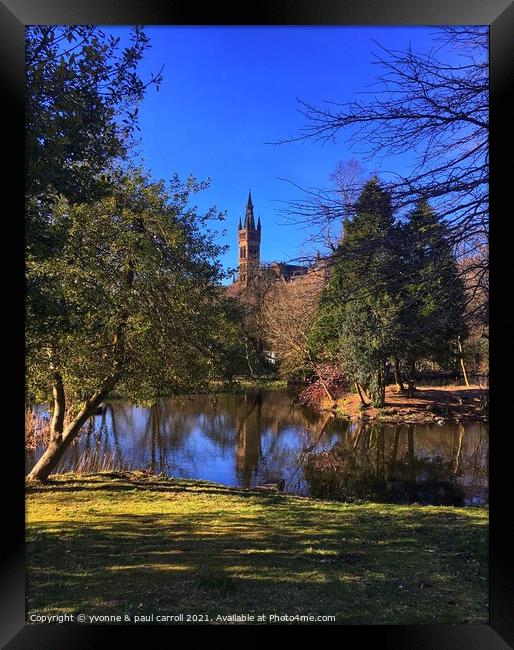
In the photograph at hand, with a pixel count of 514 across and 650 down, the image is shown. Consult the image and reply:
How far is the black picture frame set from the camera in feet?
7.32

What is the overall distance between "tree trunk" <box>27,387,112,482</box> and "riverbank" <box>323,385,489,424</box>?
397 centimetres

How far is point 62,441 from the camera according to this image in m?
5.45

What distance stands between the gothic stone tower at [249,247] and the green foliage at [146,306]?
0.42 meters

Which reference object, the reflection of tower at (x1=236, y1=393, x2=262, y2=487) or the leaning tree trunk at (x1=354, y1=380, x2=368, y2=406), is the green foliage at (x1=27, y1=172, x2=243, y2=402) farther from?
the leaning tree trunk at (x1=354, y1=380, x2=368, y2=406)

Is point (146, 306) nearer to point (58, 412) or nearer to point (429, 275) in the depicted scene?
point (58, 412)

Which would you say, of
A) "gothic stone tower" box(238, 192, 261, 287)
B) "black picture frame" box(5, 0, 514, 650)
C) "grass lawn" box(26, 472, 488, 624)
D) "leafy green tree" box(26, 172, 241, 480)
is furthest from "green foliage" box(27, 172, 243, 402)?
"black picture frame" box(5, 0, 514, 650)

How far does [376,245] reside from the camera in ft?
9.14

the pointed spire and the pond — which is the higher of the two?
the pointed spire

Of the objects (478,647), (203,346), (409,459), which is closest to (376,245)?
(478,647)

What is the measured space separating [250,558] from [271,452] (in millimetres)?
3840

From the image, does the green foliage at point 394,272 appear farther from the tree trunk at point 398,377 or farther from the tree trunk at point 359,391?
the tree trunk at point 359,391

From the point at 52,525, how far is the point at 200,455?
3.46m
